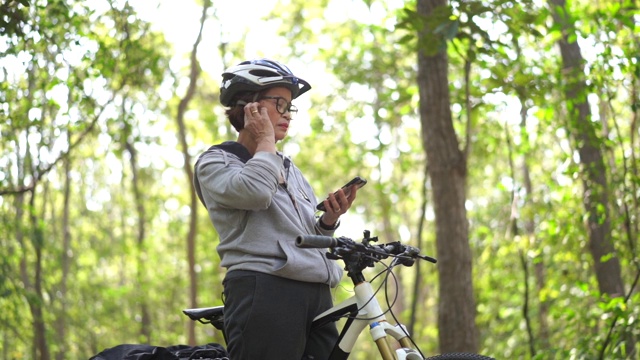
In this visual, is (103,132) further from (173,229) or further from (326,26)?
(173,229)

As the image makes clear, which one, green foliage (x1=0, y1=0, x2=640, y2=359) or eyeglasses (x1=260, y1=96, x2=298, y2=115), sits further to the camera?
green foliage (x1=0, y1=0, x2=640, y2=359)

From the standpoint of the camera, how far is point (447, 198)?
24.4 ft

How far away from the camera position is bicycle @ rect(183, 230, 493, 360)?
3271 mm

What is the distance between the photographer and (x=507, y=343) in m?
12.4

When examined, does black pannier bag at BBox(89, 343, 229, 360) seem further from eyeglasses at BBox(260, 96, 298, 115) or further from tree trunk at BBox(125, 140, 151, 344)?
tree trunk at BBox(125, 140, 151, 344)

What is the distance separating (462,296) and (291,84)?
401 cm

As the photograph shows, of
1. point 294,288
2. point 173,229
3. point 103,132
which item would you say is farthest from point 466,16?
point 173,229

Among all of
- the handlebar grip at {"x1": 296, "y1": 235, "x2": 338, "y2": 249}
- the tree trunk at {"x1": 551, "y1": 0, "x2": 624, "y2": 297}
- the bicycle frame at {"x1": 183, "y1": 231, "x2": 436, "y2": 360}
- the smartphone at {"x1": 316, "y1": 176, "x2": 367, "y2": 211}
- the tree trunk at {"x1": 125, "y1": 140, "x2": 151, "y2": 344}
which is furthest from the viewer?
the tree trunk at {"x1": 125, "y1": 140, "x2": 151, "y2": 344}

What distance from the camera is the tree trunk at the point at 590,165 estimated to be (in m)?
7.88

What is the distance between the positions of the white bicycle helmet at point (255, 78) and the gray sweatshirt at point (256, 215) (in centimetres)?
22

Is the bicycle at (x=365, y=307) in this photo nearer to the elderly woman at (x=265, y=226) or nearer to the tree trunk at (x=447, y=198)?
the elderly woman at (x=265, y=226)

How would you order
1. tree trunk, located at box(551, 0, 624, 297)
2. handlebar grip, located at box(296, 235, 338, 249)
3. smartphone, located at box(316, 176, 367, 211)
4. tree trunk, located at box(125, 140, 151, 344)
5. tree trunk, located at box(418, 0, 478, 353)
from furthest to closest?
tree trunk, located at box(125, 140, 151, 344), tree trunk, located at box(551, 0, 624, 297), tree trunk, located at box(418, 0, 478, 353), smartphone, located at box(316, 176, 367, 211), handlebar grip, located at box(296, 235, 338, 249)

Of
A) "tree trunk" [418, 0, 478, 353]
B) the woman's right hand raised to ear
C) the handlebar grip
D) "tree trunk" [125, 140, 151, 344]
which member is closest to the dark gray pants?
the handlebar grip

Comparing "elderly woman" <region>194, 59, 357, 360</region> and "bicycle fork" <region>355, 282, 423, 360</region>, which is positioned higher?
"elderly woman" <region>194, 59, 357, 360</region>
